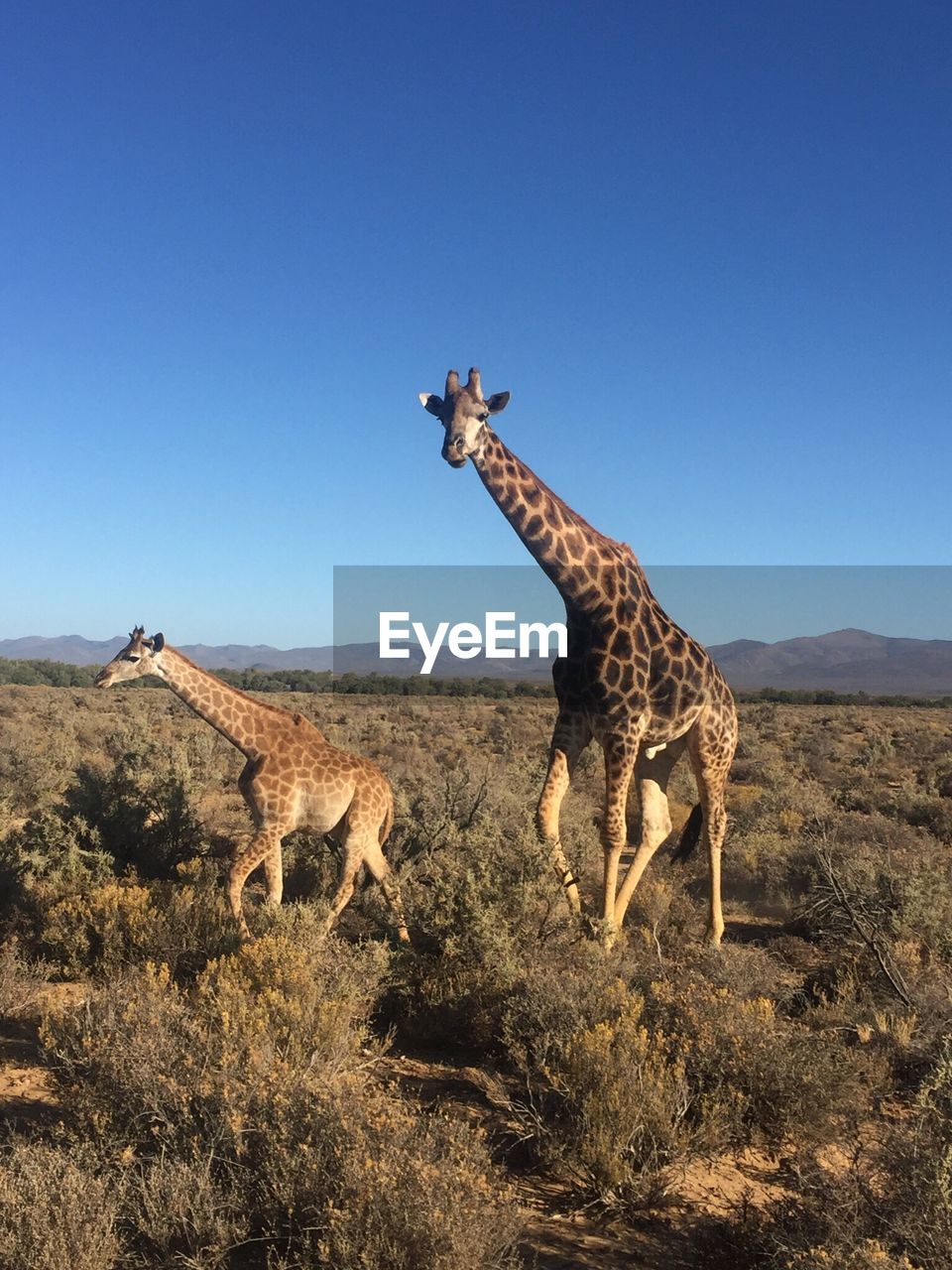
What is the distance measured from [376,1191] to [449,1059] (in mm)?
2439

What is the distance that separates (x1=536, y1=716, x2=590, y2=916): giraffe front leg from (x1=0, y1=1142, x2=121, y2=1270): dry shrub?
3540 mm

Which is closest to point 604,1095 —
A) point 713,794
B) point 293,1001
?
point 293,1001

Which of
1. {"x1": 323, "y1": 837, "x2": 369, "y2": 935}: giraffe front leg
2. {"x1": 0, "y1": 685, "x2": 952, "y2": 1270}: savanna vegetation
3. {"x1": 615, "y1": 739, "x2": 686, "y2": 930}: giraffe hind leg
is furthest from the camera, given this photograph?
{"x1": 615, "y1": 739, "x2": 686, "y2": 930}: giraffe hind leg

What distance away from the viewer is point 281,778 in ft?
21.7

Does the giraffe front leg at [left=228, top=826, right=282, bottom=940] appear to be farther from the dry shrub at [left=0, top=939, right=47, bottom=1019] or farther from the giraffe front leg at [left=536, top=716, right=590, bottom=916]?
the giraffe front leg at [left=536, top=716, right=590, bottom=916]

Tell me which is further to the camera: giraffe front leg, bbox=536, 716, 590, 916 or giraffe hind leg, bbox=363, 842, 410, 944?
giraffe hind leg, bbox=363, 842, 410, 944

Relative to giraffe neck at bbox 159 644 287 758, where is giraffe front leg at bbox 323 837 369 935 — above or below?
below

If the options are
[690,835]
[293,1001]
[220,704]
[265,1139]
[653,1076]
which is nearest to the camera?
[265,1139]

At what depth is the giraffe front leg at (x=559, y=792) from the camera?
244 inches

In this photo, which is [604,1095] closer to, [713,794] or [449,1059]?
[449,1059]

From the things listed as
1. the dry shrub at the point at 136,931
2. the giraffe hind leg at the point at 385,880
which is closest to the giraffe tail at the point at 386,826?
the giraffe hind leg at the point at 385,880

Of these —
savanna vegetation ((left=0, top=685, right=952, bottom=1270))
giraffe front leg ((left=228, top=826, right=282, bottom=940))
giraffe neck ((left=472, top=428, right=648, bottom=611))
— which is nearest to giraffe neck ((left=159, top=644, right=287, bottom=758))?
giraffe front leg ((left=228, top=826, right=282, bottom=940))

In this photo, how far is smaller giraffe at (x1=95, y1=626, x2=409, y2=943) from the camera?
654cm

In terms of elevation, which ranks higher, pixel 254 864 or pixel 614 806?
pixel 614 806
